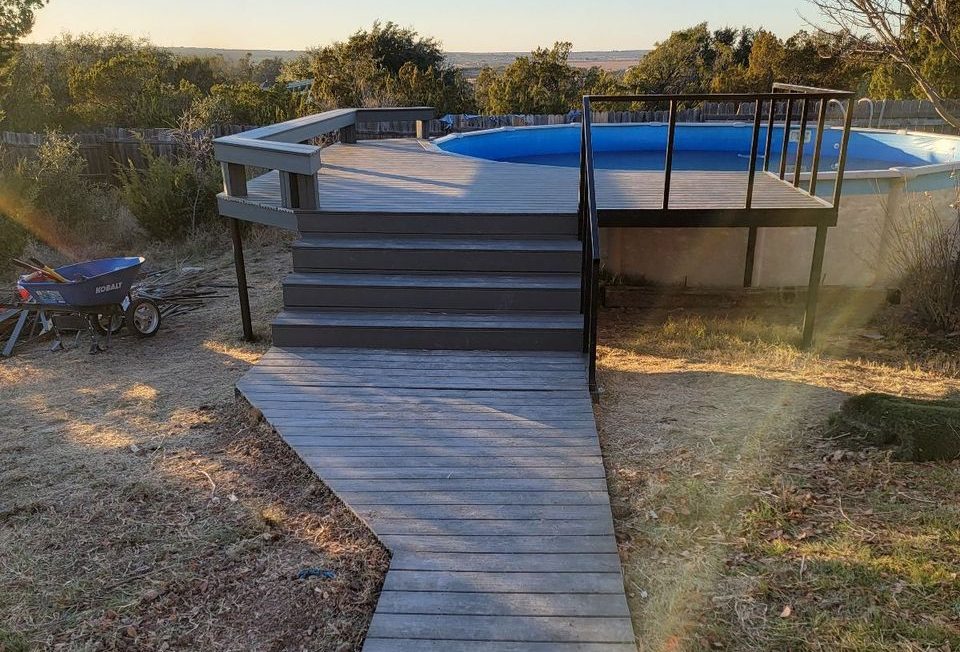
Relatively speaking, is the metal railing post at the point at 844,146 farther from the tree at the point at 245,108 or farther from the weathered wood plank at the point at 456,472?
the tree at the point at 245,108

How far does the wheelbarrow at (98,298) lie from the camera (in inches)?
217

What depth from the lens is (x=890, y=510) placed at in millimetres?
3078

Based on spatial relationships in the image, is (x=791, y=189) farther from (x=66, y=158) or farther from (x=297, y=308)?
(x=66, y=158)

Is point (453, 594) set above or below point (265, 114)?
below

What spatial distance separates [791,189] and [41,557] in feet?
18.0

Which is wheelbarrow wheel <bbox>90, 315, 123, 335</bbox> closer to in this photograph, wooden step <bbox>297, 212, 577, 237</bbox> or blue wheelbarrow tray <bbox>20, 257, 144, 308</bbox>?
blue wheelbarrow tray <bbox>20, 257, 144, 308</bbox>

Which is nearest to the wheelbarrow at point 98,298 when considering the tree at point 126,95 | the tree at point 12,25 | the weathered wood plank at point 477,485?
the weathered wood plank at point 477,485

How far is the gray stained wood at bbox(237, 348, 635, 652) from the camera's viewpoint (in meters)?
2.43

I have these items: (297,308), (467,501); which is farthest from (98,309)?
(467,501)

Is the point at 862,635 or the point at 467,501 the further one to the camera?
the point at 467,501

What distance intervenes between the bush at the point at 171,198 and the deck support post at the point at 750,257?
21.6 ft

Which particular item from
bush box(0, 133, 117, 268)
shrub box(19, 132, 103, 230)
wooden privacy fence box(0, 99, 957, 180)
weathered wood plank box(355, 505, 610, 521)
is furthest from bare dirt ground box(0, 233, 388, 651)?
wooden privacy fence box(0, 99, 957, 180)

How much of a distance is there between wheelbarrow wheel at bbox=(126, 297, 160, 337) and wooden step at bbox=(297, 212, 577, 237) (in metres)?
1.60

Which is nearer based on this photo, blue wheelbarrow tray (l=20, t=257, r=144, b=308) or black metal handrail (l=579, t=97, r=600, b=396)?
black metal handrail (l=579, t=97, r=600, b=396)
